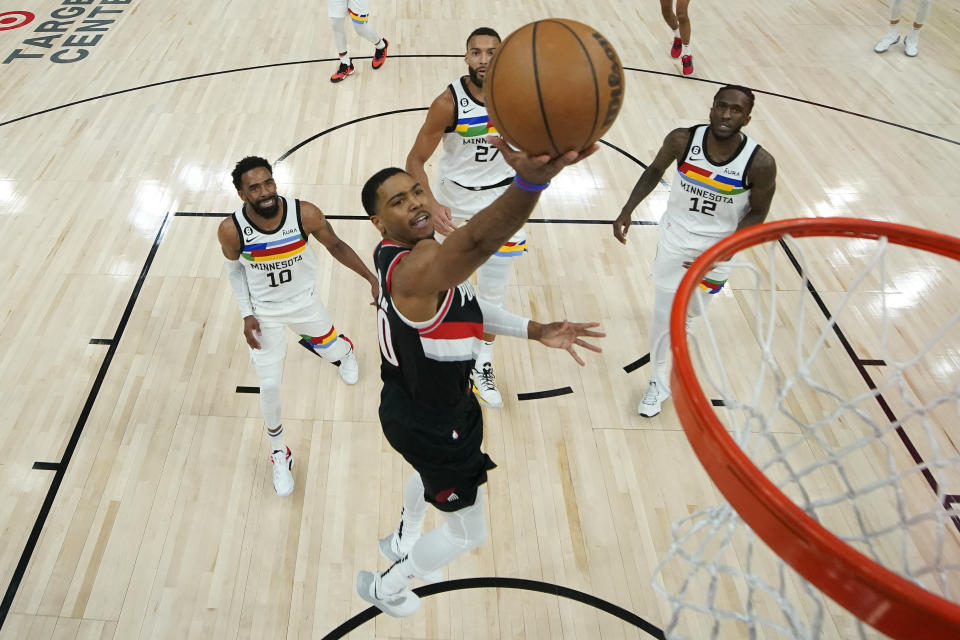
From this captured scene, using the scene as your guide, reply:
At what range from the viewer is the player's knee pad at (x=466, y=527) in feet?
7.87

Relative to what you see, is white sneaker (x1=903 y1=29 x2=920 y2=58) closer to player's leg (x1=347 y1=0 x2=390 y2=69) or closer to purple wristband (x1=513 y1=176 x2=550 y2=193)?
player's leg (x1=347 y1=0 x2=390 y2=69)

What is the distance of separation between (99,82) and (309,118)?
7.85 feet

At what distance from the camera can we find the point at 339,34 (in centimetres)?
671

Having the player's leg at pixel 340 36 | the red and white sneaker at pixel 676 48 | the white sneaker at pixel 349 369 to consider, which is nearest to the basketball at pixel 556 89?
the white sneaker at pixel 349 369

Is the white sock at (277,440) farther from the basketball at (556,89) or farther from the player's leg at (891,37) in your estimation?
the player's leg at (891,37)

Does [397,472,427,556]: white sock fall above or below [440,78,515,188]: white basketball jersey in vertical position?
below

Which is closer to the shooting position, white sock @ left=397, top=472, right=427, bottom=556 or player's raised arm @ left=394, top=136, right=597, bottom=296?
player's raised arm @ left=394, top=136, right=597, bottom=296

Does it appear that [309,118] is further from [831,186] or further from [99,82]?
[831,186]

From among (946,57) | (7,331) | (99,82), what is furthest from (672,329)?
(946,57)

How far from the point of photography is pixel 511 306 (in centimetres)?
434

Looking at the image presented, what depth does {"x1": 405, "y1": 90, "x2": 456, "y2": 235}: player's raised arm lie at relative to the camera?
3201mm

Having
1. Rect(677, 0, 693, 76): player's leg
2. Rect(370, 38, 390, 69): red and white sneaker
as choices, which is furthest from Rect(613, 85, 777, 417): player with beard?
Rect(370, 38, 390, 69): red and white sneaker

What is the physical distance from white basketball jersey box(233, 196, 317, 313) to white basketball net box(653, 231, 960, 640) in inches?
72.7

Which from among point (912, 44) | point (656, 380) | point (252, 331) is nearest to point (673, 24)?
point (912, 44)
